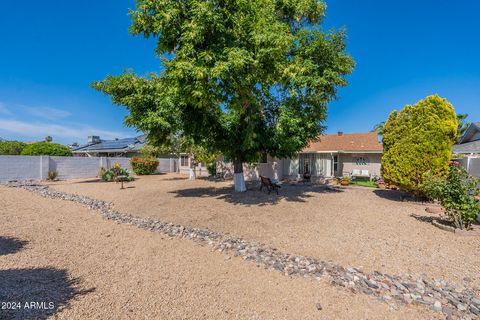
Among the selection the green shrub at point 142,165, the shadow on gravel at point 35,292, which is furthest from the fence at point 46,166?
the shadow on gravel at point 35,292

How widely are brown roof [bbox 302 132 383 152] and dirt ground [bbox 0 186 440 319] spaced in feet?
59.8

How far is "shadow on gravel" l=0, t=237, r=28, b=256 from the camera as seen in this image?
5461 mm

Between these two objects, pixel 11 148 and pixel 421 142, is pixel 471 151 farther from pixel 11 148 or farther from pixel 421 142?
pixel 11 148

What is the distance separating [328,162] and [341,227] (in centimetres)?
1534

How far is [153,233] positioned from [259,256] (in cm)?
324

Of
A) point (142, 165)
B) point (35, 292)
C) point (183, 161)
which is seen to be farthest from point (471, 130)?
point (142, 165)

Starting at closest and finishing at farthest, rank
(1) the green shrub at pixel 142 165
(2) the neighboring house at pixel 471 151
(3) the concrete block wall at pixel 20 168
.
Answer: (2) the neighboring house at pixel 471 151 < (3) the concrete block wall at pixel 20 168 < (1) the green shrub at pixel 142 165

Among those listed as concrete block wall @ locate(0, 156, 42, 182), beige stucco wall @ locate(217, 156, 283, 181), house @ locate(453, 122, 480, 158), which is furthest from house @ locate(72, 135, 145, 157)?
house @ locate(453, 122, 480, 158)

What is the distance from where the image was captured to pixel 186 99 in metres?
8.82

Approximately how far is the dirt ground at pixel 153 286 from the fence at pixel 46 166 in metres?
17.6

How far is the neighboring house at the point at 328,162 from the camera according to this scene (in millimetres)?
20719

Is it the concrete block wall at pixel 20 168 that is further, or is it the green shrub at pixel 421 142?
the concrete block wall at pixel 20 168

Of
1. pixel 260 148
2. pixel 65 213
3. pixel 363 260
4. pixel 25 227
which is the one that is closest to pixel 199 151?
pixel 260 148

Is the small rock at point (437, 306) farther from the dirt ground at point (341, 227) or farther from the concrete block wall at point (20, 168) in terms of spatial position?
the concrete block wall at point (20, 168)
